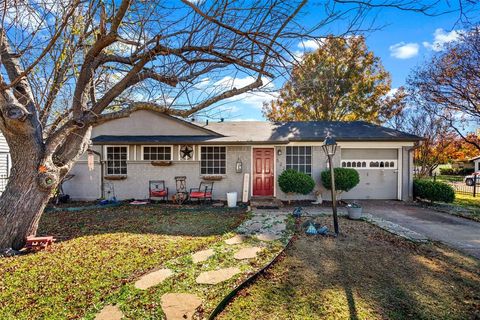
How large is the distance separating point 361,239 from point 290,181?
14.0 feet

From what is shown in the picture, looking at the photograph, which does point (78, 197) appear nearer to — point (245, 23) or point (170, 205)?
point (170, 205)

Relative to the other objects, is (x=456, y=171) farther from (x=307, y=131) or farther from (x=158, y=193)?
(x=158, y=193)

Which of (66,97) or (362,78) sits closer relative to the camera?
(66,97)

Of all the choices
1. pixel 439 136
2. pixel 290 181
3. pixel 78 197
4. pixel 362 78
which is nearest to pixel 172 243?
pixel 290 181

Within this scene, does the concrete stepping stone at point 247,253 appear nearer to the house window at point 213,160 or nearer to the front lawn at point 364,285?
the front lawn at point 364,285

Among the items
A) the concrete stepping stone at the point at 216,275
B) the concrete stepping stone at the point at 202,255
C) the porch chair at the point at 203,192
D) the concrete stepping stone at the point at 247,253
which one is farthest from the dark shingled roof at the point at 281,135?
the concrete stepping stone at the point at 216,275

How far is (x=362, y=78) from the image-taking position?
19734mm

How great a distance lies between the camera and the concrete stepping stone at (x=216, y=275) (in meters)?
3.43

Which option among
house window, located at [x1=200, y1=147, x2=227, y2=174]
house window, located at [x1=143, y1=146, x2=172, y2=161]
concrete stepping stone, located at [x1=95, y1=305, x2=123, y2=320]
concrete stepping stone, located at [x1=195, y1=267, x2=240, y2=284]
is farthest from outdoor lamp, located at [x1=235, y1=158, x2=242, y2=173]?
concrete stepping stone, located at [x1=95, y1=305, x2=123, y2=320]

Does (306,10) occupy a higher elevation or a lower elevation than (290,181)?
higher

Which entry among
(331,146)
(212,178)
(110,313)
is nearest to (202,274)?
(110,313)

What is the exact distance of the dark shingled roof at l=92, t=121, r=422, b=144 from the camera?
9969mm

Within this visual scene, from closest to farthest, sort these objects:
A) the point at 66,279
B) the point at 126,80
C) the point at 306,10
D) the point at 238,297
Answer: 1. the point at 306,10
2. the point at 238,297
3. the point at 66,279
4. the point at 126,80

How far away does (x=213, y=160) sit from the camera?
10.5 metres
